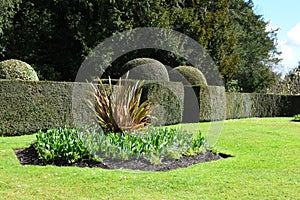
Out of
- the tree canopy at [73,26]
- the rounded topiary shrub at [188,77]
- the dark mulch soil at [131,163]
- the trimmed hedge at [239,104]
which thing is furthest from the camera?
the tree canopy at [73,26]

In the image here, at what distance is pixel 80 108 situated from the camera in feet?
36.1

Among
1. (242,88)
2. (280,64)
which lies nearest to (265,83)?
(242,88)

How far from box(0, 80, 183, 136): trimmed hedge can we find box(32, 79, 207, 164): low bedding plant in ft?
7.65

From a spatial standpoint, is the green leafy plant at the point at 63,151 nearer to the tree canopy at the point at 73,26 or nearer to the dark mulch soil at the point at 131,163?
the dark mulch soil at the point at 131,163

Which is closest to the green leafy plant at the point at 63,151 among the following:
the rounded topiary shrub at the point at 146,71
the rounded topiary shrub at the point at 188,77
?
the rounded topiary shrub at the point at 146,71

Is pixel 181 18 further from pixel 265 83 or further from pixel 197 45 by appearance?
pixel 265 83

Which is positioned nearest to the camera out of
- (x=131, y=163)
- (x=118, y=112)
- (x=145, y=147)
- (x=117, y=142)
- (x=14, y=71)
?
(x=131, y=163)

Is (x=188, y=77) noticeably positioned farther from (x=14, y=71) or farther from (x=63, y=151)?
(x=63, y=151)

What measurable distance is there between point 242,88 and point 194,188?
25043 millimetres

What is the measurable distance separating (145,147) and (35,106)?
4.68 metres

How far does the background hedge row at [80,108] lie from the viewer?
376 inches

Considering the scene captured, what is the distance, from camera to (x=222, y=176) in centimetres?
547

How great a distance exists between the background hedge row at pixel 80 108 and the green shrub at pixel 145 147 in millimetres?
3438

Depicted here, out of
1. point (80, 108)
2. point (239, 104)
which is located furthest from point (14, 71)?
point (239, 104)
